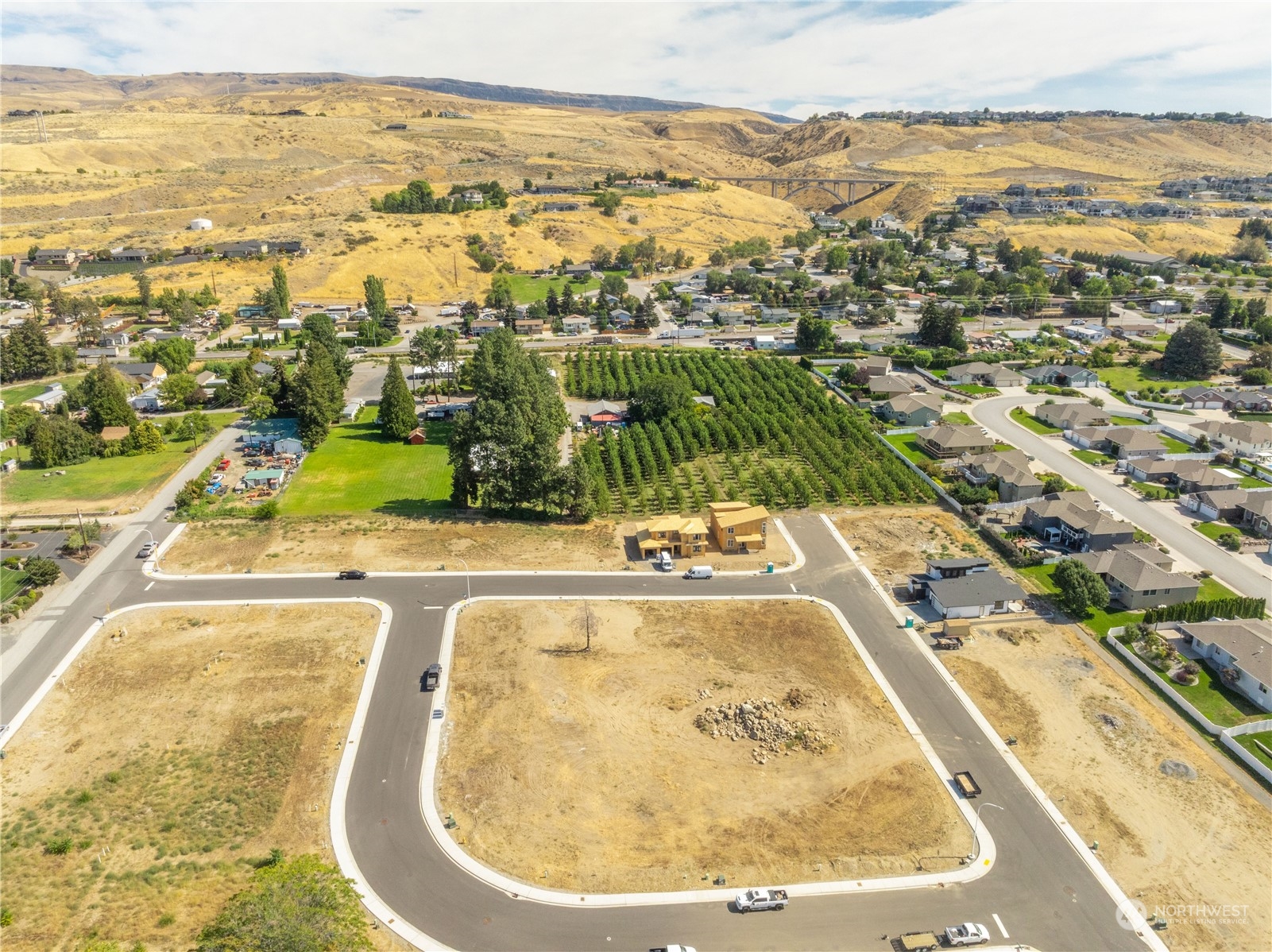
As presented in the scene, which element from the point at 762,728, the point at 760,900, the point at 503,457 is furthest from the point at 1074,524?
the point at 503,457

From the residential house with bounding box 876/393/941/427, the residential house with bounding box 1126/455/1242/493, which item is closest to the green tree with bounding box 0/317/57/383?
the residential house with bounding box 876/393/941/427

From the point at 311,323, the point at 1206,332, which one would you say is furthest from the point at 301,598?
the point at 1206,332

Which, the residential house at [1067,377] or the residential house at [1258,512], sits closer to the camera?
the residential house at [1258,512]

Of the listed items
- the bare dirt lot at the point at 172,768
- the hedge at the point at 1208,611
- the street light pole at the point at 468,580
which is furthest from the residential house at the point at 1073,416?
the bare dirt lot at the point at 172,768

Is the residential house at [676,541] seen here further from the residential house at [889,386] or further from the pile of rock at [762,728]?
the residential house at [889,386]

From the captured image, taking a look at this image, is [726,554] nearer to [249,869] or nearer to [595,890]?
[595,890]
